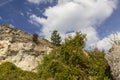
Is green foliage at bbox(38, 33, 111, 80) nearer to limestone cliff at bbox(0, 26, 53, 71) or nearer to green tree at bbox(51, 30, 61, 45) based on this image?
limestone cliff at bbox(0, 26, 53, 71)

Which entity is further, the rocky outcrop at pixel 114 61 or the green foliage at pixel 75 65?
the green foliage at pixel 75 65

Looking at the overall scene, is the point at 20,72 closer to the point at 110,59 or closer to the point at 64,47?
the point at 64,47

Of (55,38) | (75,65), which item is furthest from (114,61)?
(55,38)

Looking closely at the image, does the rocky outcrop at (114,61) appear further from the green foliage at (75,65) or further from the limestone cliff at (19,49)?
the limestone cliff at (19,49)

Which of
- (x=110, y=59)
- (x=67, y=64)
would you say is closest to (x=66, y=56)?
(x=67, y=64)

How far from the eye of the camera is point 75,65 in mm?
34781

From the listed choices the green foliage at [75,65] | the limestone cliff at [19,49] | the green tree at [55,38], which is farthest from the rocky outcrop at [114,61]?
the green tree at [55,38]

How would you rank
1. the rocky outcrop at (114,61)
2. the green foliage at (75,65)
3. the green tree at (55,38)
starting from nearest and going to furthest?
the rocky outcrop at (114,61) → the green foliage at (75,65) → the green tree at (55,38)

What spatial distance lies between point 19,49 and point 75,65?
23.5 meters

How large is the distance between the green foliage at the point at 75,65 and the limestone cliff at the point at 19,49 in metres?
18.2

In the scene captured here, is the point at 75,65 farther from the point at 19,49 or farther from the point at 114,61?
the point at 19,49

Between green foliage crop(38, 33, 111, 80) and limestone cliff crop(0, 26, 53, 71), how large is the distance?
1817cm

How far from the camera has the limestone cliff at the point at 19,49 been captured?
180 ft

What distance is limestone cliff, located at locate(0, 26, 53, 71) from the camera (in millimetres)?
55000
